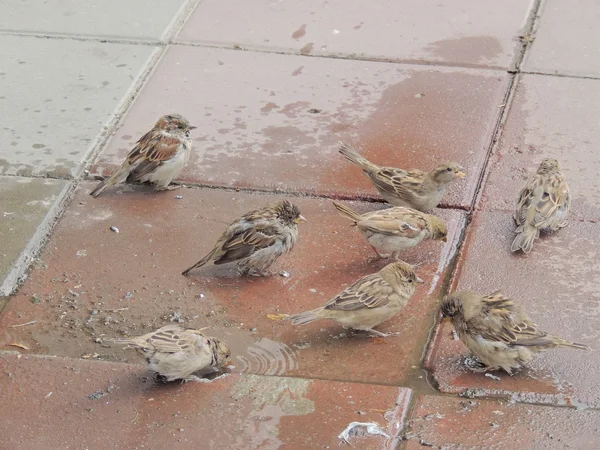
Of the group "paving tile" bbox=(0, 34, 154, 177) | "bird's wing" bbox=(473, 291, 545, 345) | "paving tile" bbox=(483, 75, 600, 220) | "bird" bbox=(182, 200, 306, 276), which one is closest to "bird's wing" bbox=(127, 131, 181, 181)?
"paving tile" bbox=(0, 34, 154, 177)

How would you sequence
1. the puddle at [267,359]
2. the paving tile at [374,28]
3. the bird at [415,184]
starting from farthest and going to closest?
1. the paving tile at [374,28]
2. the bird at [415,184]
3. the puddle at [267,359]

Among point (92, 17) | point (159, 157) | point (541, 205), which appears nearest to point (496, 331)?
point (541, 205)

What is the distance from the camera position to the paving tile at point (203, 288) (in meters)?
6.15

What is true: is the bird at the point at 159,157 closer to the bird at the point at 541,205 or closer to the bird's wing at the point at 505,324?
the bird at the point at 541,205

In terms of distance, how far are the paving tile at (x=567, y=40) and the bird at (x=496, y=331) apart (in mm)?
3825

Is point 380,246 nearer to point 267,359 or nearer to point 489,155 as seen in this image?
point 267,359

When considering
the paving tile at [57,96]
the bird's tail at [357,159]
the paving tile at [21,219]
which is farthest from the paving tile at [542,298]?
the paving tile at [57,96]

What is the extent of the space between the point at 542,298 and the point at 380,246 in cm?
116

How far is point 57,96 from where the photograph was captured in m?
8.95

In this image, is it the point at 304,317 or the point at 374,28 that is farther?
the point at 374,28

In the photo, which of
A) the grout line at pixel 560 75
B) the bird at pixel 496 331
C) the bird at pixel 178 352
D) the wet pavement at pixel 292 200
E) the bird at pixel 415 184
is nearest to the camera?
the wet pavement at pixel 292 200

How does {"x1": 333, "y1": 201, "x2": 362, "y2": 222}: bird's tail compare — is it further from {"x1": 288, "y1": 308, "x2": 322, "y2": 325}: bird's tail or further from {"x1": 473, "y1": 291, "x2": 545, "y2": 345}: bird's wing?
{"x1": 473, "y1": 291, "x2": 545, "y2": 345}: bird's wing

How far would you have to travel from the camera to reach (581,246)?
7062 mm

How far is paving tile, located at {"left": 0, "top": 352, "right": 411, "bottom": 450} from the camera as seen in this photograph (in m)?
5.41
